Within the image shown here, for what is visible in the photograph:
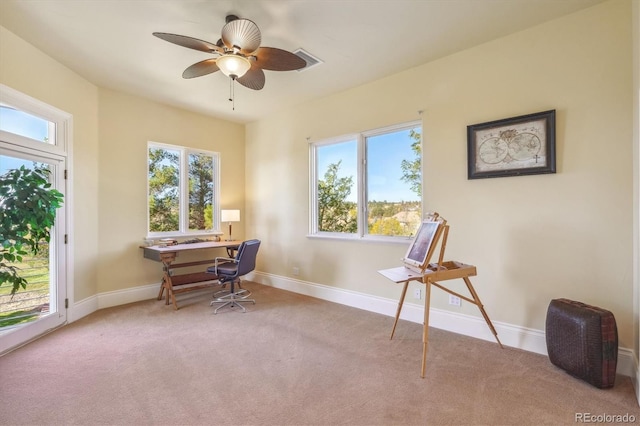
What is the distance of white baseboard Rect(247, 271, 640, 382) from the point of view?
7.36 ft

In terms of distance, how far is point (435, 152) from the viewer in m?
3.23

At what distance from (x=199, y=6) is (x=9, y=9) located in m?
1.58

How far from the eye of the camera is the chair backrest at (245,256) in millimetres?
3734

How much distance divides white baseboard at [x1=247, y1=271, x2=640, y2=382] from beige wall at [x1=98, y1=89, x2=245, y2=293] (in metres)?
2.49

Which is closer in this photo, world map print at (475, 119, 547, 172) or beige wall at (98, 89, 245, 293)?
world map print at (475, 119, 547, 172)

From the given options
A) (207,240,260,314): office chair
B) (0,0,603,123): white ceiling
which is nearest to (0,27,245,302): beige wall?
(0,0,603,123): white ceiling

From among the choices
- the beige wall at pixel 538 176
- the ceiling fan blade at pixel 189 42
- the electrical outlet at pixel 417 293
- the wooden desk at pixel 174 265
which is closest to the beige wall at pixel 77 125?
the wooden desk at pixel 174 265

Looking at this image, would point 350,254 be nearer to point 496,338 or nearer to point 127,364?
point 496,338

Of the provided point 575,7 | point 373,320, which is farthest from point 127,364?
point 575,7

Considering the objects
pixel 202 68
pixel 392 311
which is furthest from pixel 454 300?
pixel 202 68

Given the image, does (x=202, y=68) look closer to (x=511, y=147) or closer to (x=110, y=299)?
(x=511, y=147)

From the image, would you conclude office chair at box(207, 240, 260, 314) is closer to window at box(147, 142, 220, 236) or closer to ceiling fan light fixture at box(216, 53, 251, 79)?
window at box(147, 142, 220, 236)

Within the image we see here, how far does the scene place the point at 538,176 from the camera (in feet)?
8.59

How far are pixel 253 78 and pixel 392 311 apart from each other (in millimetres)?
3042
